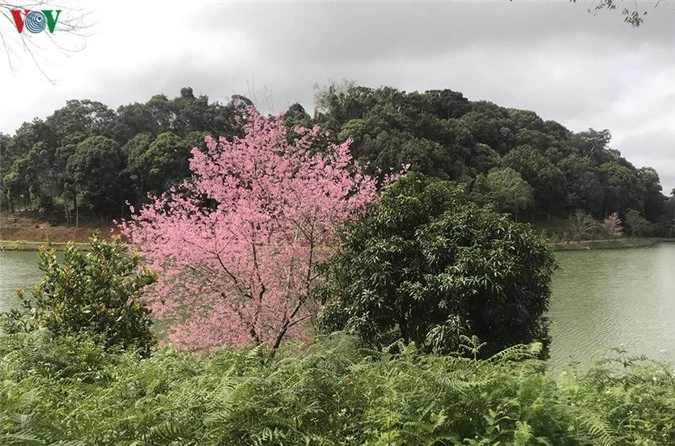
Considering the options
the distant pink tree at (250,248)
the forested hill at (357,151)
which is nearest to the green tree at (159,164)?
the forested hill at (357,151)

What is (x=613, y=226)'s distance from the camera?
41.8 m

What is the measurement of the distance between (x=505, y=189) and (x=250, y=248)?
2774 cm

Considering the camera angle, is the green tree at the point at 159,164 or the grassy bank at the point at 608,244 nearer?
the green tree at the point at 159,164

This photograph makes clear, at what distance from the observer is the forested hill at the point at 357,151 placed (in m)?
29.8

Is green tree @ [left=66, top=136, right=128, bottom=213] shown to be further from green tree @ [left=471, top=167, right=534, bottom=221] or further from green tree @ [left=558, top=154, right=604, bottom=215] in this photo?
green tree @ [left=558, top=154, right=604, bottom=215]

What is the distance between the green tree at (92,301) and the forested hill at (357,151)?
18.0 metres

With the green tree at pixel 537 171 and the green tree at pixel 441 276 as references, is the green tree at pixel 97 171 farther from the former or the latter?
the green tree at pixel 441 276

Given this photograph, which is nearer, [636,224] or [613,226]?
[613,226]

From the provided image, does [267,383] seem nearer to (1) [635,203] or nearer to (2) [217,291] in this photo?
(2) [217,291]

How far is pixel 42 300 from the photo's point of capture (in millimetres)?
5594

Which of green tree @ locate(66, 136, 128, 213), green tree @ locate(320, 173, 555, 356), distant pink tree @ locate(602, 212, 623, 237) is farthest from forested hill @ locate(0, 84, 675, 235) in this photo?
green tree @ locate(320, 173, 555, 356)

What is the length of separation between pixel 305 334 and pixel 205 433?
595 cm

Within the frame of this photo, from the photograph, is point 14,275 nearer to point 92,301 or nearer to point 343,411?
point 92,301

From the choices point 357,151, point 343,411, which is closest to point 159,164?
point 357,151
